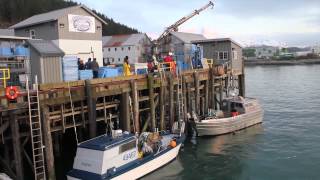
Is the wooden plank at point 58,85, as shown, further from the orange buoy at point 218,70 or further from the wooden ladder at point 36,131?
the orange buoy at point 218,70

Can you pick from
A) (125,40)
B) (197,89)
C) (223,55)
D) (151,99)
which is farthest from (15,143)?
(125,40)

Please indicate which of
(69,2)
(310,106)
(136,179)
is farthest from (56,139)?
(69,2)

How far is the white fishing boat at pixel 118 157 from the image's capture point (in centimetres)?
1869

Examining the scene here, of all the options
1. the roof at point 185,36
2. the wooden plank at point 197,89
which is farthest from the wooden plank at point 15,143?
the roof at point 185,36

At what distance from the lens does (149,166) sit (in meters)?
21.4

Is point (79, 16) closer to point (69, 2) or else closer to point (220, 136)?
point (220, 136)

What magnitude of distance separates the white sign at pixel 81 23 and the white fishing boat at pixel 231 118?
536 inches

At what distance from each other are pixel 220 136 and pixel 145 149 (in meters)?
10.0

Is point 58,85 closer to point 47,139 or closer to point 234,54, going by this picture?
point 47,139

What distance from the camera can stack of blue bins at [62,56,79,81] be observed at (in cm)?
2142

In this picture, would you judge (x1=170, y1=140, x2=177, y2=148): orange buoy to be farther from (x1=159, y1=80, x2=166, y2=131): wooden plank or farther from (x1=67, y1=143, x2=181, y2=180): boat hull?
(x1=159, y1=80, x2=166, y2=131): wooden plank

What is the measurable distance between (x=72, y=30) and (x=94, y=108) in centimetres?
1576

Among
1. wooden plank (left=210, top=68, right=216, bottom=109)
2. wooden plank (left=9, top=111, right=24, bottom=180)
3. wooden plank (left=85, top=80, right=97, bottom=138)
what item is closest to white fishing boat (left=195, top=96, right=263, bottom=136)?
wooden plank (left=210, top=68, right=216, bottom=109)

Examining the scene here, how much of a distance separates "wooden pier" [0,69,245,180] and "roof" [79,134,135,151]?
1443 mm
